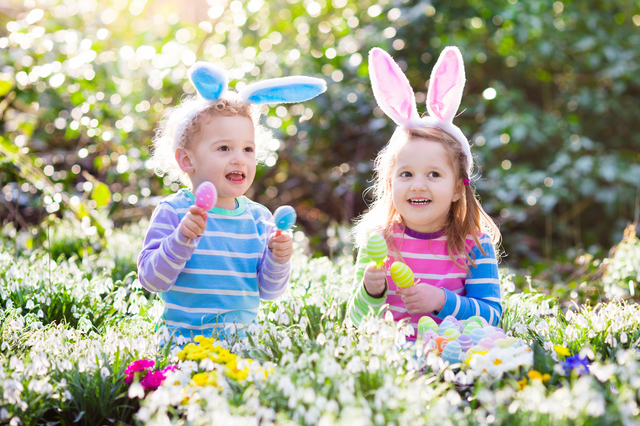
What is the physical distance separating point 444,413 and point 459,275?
1.03 m

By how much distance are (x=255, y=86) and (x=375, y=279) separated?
0.87 metres

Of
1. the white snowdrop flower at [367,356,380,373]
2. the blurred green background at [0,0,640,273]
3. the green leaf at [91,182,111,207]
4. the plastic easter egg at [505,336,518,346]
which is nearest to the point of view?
the white snowdrop flower at [367,356,380,373]

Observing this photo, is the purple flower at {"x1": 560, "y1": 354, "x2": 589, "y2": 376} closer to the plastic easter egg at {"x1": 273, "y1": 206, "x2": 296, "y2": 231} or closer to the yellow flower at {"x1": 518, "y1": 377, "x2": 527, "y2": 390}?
the yellow flower at {"x1": 518, "y1": 377, "x2": 527, "y2": 390}

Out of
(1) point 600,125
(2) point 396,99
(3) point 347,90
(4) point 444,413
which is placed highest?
(2) point 396,99

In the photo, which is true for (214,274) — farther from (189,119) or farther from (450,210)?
(450,210)

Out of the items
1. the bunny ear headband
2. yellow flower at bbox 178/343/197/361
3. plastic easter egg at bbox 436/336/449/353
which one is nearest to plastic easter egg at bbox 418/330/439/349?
plastic easter egg at bbox 436/336/449/353

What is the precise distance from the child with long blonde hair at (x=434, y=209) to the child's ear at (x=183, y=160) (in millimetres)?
778

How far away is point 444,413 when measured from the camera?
4.42ft

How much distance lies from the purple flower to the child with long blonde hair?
0.51 metres

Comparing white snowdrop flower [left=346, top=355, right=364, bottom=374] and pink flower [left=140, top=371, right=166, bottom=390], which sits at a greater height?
white snowdrop flower [left=346, top=355, right=364, bottom=374]

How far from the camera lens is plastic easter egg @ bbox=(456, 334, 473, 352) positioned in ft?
6.36

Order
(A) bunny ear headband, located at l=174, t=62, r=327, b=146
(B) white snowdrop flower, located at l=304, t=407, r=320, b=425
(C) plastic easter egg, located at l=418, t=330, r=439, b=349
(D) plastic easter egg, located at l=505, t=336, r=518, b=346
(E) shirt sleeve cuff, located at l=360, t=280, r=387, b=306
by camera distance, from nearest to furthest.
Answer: (B) white snowdrop flower, located at l=304, t=407, r=320, b=425 < (D) plastic easter egg, located at l=505, t=336, r=518, b=346 < (C) plastic easter egg, located at l=418, t=330, r=439, b=349 < (E) shirt sleeve cuff, located at l=360, t=280, r=387, b=306 < (A) bunny ear headband, located at l=174, t=62, r=327, b=146

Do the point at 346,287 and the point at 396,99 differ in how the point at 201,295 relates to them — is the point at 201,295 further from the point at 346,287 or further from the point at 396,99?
the point at 396,99

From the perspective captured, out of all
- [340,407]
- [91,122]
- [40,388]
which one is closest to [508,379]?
[340,407]
